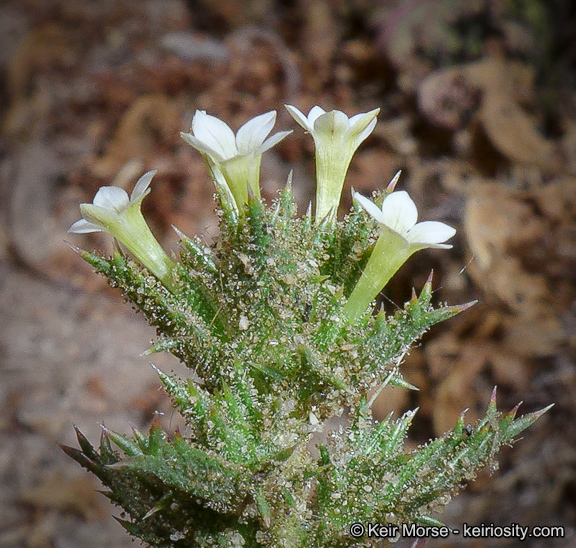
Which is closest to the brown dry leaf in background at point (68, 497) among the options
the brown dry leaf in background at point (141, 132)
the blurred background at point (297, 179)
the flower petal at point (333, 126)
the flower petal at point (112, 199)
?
the blurred background at point (297, 179)

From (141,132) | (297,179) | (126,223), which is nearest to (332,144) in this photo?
(126,223)

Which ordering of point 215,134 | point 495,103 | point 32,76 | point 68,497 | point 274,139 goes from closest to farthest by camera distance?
point 274,139
point 215,134
point 68,497
point 495,103
point 32,76

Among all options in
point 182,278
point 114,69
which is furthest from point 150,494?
point 114,69

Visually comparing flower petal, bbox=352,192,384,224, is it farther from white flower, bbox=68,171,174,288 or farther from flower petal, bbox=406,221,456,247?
white flower, bbox=68,171,174,288

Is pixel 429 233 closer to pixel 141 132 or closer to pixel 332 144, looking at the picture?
pixel 332 144

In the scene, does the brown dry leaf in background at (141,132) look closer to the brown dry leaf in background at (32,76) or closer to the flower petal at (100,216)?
the brown dry leaf in background at (32,76)

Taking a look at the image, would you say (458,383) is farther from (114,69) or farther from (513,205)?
(114,69)

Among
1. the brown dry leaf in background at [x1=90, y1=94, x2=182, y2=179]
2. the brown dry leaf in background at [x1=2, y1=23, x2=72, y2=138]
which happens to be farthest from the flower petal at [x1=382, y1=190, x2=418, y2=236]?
the brown dry leaf in background at [x1=2, y1=23, x2=72, y2=138]
